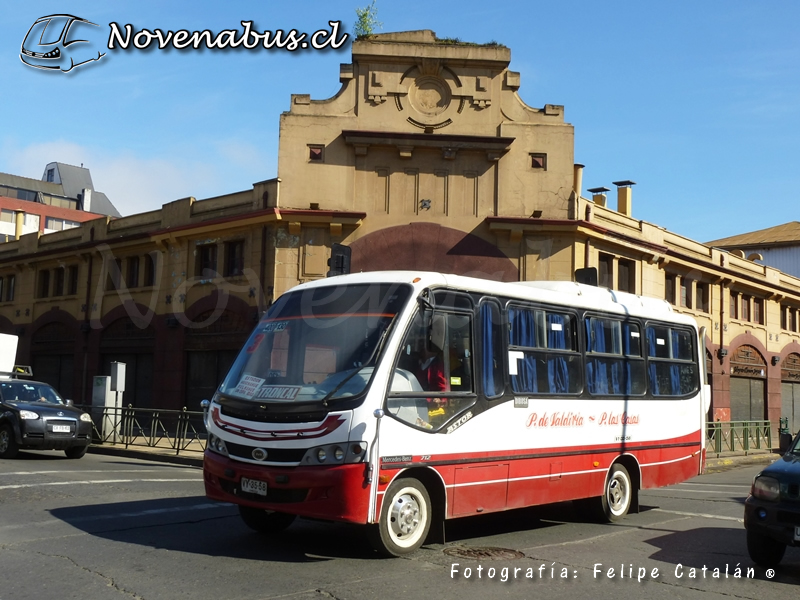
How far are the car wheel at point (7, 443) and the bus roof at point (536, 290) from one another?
1081 centimetres

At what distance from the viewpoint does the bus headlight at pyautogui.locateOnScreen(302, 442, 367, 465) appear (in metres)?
7.89

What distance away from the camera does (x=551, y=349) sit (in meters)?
10.7

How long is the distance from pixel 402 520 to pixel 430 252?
18.4 metres

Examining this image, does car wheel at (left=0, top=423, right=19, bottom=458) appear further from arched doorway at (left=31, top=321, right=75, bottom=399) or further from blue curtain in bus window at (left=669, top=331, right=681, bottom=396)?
arched doorway at (left=31, top=321, right=75, bottom=399)

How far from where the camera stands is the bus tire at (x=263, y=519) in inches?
369

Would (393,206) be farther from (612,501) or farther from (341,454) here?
(341,454)

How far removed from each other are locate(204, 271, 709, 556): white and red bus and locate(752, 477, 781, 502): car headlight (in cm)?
255

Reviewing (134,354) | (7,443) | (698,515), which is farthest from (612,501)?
(134,354)

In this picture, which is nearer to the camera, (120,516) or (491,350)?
(491,350)

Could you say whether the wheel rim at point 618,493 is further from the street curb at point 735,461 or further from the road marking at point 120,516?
the street curb at point 735,461

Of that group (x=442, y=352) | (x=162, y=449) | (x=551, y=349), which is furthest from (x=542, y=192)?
(x=442, y=352)

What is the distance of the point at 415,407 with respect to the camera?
28.0 ft

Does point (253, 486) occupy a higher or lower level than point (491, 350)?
lower

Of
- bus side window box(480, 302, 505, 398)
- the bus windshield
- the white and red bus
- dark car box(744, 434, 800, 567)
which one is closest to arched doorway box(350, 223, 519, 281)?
the white and red bus
